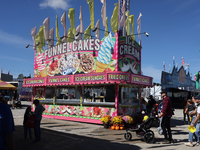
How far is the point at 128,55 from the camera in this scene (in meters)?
13.0

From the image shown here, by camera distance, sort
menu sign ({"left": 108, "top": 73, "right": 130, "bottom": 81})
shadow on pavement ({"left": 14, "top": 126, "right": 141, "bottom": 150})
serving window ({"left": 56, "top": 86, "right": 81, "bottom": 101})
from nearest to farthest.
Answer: shadow on pavement ({"left": 14, "top": 126, "right": 141, "bottom": 150}) < menu sign ({"left": 108, "top": 73, "right": 130, "bottom": 81}) < serving window ({"left": 56, "top": 86, "right": 81, "bottom": 101})

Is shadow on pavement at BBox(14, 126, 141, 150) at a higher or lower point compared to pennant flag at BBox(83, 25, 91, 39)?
lower

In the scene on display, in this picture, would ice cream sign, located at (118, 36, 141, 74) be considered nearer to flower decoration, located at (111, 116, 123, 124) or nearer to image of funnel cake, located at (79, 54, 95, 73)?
image of funnel cake, located at (79, 54, 95, 73)

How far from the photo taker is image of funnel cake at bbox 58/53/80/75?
14291mm

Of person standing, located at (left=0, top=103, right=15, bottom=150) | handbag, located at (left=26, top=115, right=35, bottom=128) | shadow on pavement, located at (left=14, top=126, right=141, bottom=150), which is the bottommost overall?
shadow on pavement, located at (left=14, top=126, right=141, bottom=150)

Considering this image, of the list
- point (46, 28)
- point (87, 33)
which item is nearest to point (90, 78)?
point (87, 33)

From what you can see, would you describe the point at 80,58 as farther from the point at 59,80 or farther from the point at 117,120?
the point at 117,120

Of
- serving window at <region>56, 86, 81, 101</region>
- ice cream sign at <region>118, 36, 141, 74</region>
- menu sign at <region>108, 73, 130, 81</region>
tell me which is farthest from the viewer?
serving window at <region>56, 86, 81, 101</region>

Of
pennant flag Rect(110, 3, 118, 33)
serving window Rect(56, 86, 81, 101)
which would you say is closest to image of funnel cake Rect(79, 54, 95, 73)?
serving window Rect(56, 86, 81, 101)

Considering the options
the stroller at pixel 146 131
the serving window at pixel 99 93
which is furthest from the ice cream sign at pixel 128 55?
the stroller at pixel 146 131

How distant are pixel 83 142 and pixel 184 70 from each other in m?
37.0

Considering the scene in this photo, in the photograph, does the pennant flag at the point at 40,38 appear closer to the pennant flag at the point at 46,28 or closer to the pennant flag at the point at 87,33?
the pennant flag at the point at 46,28

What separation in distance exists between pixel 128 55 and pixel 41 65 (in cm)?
805

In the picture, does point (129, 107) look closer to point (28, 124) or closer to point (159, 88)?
point (28, 124)
